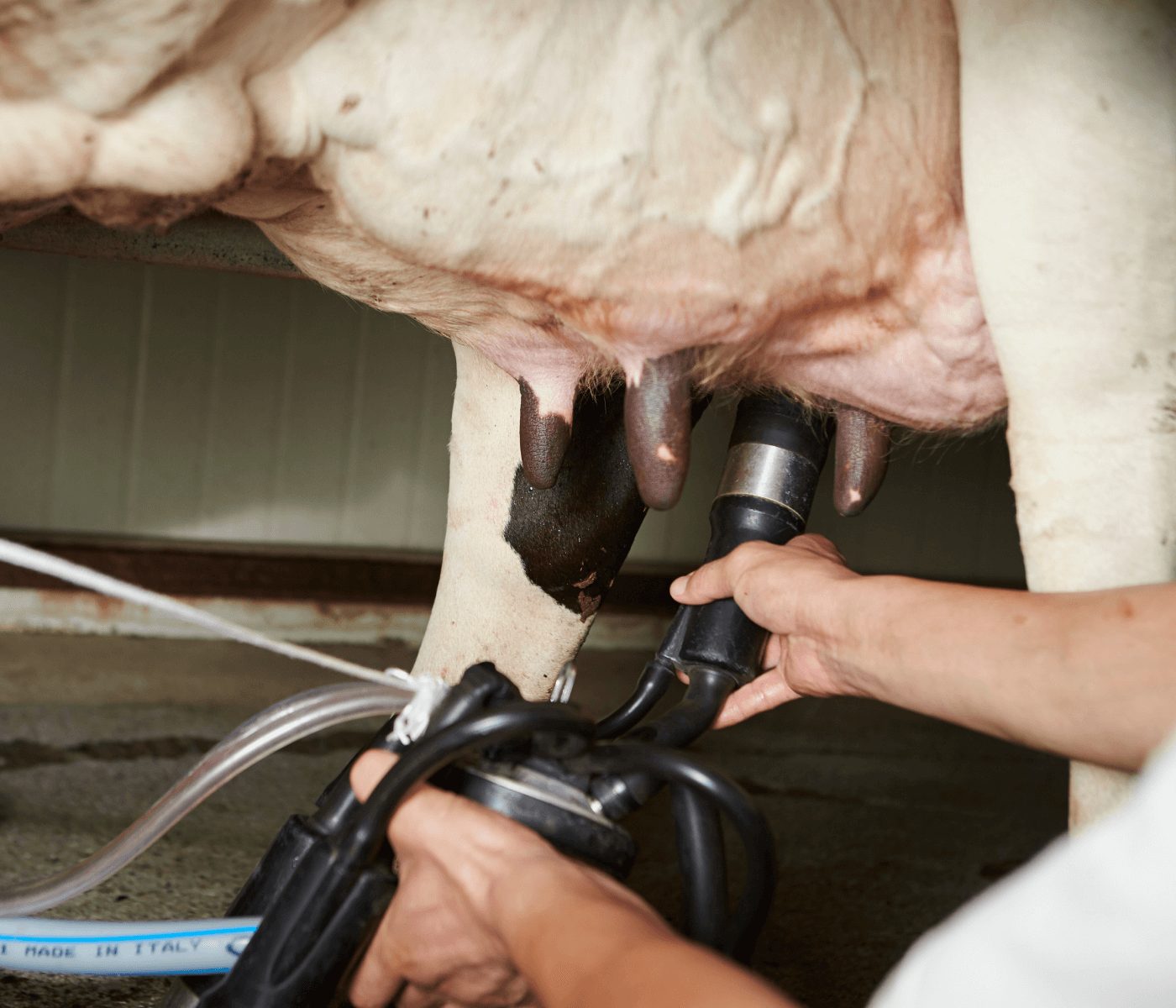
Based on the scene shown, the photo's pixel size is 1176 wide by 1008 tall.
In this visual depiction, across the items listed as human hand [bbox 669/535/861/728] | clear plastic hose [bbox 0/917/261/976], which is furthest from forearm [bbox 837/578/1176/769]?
clear plastic hose [bbox 0/917/261/976]

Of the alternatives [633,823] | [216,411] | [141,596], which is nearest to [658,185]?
[141,596]

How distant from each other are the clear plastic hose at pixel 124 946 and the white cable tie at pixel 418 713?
129 mm

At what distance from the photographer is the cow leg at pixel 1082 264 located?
69 centimetres

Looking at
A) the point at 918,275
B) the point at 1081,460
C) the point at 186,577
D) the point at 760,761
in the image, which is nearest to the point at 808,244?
the point at 918,275

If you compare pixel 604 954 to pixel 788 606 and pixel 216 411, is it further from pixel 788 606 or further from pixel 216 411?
pixel 216 411

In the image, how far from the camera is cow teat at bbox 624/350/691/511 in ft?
2.64

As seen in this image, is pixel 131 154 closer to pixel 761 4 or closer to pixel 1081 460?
pixel 761 4

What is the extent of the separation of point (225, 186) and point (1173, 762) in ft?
1.71

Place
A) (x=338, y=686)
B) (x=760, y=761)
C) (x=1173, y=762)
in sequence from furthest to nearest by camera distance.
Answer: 1. (x=760, y=761)
2. (x=338, y=686)
3. (x=1173, y=762)

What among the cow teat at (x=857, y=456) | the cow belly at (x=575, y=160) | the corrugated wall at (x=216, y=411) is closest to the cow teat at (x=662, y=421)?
the cow belly at (x=575, y=160)

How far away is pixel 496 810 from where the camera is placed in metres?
0.60

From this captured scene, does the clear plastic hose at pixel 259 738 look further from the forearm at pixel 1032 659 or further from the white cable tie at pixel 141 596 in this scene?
the forearm at pixel 1032 659

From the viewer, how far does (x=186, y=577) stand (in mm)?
2533

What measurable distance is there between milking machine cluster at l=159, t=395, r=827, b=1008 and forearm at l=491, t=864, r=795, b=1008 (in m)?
0.07
